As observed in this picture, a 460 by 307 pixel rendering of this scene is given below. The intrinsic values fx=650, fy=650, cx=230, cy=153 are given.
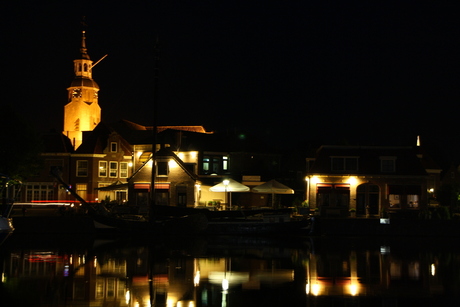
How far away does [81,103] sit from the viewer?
105062 mm

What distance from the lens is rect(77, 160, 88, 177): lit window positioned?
72875 millimetres

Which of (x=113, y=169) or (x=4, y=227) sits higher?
(x=113, y=169)

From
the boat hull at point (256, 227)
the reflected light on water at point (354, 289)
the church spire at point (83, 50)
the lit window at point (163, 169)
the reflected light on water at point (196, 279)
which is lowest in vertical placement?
the reflected light on water at point (354, 289)

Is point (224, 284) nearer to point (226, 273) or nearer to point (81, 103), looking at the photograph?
point (226, 273)

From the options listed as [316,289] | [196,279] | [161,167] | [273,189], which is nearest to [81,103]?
[161,167]

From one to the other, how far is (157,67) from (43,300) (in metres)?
34.5

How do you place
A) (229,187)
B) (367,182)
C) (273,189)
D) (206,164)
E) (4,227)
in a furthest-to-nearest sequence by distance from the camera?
(206,164), (367,182), (229,187), (273,189), (4,227)

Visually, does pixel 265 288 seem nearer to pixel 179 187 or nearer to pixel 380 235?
pixel 380 235

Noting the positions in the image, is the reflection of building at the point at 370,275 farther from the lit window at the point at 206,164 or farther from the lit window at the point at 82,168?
the lit window at the point at 82,168

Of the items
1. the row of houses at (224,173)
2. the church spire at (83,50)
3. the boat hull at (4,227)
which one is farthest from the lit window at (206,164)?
the church spire at (83,50)

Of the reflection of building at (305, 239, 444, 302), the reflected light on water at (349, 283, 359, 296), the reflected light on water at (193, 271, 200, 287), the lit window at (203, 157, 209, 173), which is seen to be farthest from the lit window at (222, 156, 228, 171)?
the reflected light on water at (349, 283, 359, 296)

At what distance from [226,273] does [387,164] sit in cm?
3420

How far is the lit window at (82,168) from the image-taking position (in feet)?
239

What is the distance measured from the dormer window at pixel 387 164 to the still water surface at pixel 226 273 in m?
14.7
